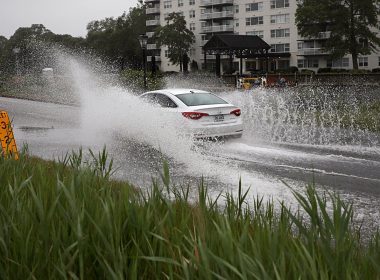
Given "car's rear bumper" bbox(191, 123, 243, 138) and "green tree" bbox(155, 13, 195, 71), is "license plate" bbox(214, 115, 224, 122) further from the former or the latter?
"green tree" bbox(155, 13, 195, 71)

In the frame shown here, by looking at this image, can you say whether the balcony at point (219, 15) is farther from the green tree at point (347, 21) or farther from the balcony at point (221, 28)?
the green tree at point (347, 21)

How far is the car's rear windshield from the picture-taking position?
47.6 ft

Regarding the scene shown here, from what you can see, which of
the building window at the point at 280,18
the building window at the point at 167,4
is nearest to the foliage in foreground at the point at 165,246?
the building window at the point at 280,18

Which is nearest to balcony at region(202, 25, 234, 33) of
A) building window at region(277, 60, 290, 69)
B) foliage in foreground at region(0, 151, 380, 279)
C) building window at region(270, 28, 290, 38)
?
building window at region(270, 28, 290, 38)

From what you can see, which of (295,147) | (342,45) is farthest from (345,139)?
(342,45)

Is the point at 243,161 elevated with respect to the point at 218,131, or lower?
lower

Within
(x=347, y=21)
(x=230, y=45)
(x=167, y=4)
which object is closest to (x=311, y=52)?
(x=347, y=21)

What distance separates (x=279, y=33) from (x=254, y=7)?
7291 millimetres

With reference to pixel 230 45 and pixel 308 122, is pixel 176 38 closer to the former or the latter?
pixel 230 45

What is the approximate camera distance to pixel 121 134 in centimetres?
1644

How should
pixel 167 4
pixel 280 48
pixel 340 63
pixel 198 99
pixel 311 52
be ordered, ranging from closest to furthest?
pixel 198 99
pixel 340 63
pixel 311 52
pixel 280 48
pixel 167 4

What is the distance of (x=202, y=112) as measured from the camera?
13844 mm

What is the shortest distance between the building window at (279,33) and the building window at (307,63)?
489 cm

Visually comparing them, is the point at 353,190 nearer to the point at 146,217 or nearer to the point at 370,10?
the point at 146,217
